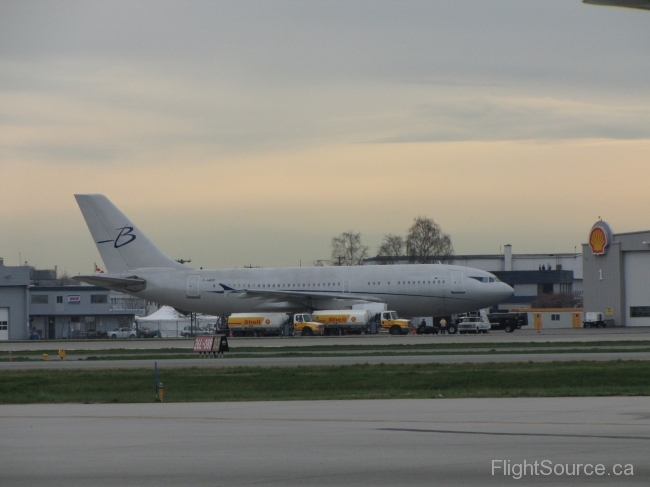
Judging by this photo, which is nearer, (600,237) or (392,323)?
(392,323)

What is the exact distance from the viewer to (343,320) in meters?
69.3

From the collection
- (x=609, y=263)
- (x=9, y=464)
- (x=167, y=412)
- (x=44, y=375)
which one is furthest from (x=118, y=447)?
(x=609, y=263)

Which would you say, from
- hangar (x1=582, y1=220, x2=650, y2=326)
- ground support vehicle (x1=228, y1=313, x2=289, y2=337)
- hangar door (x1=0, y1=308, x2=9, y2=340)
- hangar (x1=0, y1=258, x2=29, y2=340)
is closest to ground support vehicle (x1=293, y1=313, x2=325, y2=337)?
ground support vehicle (x1=228, y1=313, x2=289, y2=337)

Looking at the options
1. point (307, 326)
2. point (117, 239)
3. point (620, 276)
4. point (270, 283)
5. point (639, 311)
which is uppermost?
point (117, 239)

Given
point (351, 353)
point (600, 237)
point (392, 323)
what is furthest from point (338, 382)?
point (600, 237)

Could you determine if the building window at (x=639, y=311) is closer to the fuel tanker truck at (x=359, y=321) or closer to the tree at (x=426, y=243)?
the fuel tanker truck at (x=359, y=321)

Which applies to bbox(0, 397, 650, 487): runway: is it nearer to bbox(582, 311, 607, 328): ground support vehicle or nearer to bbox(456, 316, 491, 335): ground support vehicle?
bbox(456, 316, 491, 335): ground support vehicle

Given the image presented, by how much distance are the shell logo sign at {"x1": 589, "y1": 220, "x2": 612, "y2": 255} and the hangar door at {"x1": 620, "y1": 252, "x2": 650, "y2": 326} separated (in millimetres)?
2378

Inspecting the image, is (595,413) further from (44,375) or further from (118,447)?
(44,375)

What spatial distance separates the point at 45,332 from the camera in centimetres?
12200

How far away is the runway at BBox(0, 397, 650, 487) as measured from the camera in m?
11.9

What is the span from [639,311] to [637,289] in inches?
75.8

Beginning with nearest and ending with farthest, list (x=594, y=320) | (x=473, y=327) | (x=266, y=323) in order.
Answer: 1. (x=266, y=323)
2. (x=473, y=327)
3. (x=594, y=320)

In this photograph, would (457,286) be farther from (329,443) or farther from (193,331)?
(329,443)
